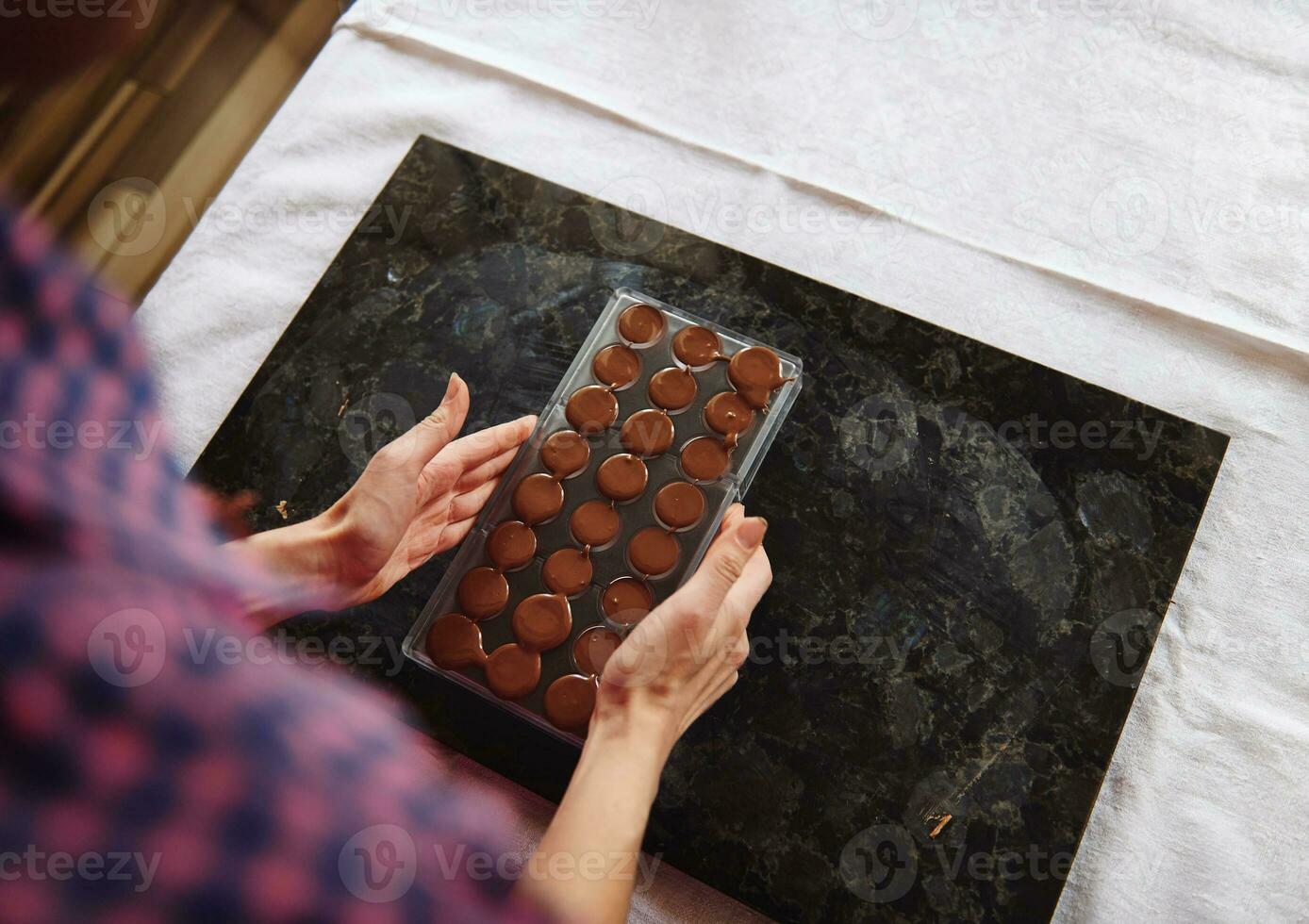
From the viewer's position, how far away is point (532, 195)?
1276 millimetres

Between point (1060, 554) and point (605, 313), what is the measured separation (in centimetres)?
64

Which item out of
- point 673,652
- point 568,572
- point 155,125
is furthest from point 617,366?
point 155,125

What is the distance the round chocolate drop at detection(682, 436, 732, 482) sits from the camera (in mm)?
1042

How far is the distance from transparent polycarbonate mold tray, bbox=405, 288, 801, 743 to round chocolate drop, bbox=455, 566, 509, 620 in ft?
0.03

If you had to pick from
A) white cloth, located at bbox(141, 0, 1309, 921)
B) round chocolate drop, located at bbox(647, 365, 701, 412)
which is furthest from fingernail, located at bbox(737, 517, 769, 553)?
white cloth, located at bbox(141, 0, 1309, 921)

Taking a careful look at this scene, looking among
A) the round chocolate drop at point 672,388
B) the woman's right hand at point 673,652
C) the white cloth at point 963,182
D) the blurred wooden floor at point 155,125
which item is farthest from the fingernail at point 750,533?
the blurred wooden floor at point 155,125

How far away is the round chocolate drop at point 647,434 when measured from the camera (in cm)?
105

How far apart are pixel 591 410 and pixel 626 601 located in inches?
9.5

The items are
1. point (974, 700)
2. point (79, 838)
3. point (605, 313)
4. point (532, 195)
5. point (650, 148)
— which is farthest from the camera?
point (650, 148)

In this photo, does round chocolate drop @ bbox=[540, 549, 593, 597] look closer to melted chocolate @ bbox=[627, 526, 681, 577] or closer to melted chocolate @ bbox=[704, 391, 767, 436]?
melted chocolate @ bbox=[627, 526, 681, 577]

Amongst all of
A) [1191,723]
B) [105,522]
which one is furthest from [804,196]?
[105,522]

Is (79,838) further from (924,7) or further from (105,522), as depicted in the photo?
(924,7)

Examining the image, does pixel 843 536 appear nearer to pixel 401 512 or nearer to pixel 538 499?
pixel 538 499

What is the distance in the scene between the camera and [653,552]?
1.01 meters
